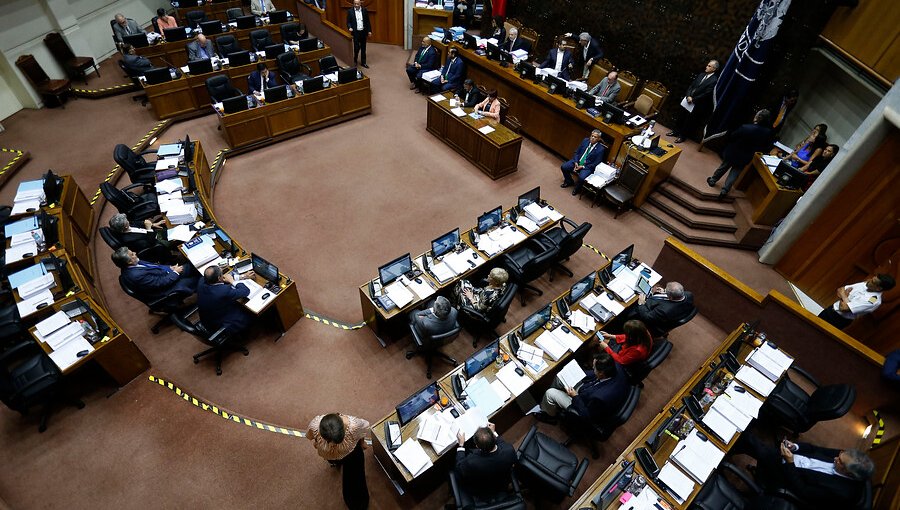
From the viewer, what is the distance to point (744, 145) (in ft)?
27.1

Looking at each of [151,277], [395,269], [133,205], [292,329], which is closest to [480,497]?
[395,269]

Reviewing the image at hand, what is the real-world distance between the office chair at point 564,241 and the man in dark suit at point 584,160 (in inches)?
73.2

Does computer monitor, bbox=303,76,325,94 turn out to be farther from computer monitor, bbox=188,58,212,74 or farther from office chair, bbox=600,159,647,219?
office chair, bbox=600,159,647,219

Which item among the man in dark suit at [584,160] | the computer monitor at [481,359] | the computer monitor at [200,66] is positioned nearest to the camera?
the computer monitor at [481,359]

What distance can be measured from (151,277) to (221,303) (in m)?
1.15

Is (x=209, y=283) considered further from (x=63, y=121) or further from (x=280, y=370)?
(x=63, y=121)

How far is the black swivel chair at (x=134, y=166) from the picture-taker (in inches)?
307

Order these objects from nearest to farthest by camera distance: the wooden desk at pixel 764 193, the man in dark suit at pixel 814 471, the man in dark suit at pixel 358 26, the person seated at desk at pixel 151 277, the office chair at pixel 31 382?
1. the man in dark suit at pixel 814 471
2. the office chair at pixel 31 382
3. the person seated at desk at pixel 151 277
4. the wooden desk at pixel 764 193
5. the man in dark suit at pixel 358 26

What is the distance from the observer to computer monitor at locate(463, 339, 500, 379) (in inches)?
203

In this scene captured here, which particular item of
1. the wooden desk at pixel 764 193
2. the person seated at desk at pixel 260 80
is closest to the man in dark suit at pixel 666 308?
the wooden desk at pixel 764 193

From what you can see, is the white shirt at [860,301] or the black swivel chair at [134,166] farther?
the black swivel chair at [134,166]

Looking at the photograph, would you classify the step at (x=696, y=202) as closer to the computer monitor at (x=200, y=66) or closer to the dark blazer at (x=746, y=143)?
the dark blazer at (x=746, y=143)

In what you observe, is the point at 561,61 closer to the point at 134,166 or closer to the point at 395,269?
the point at 395,269

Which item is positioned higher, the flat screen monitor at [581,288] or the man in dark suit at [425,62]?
the man in dark suit at [425,62]
